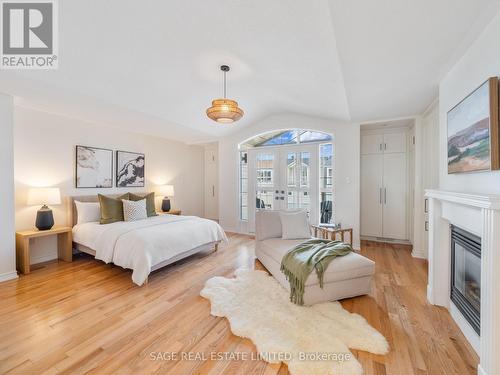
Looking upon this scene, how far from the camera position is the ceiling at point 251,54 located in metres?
1.67

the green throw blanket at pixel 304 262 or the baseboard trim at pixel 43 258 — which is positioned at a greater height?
the green throw blanket at pixel 304 262

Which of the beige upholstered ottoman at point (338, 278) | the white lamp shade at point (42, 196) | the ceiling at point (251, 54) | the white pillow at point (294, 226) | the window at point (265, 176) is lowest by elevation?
the beige upholstered ottoman at point (338, 278)

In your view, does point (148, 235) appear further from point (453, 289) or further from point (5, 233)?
point (453, 289)

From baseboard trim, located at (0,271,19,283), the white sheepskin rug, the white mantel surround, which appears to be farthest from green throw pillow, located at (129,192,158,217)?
the white mantel surround

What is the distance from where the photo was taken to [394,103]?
127 inches

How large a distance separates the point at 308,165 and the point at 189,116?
2.57m

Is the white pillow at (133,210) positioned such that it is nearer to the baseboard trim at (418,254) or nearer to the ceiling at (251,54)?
the ceiling at (251,54)

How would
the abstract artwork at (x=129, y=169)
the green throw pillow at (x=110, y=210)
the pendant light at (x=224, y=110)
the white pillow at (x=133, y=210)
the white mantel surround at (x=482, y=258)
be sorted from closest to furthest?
the white mantel surround at (x=482, y=258)
the pendant light at (x=224, y=110)
the green throw pillow at (x=110, y=210)
the white pillow at (x=133, y=210)
the abstract artwork at (x=129, y=169)

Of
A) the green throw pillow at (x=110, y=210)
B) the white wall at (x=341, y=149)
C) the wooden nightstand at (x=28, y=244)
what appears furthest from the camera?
the white wall at (x=341, y=149)

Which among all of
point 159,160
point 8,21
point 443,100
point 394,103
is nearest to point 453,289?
point 443,100

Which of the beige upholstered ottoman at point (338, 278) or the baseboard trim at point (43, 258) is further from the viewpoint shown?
the baseboard trim at point (43, 258)

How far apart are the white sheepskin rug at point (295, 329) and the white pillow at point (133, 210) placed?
2035mm

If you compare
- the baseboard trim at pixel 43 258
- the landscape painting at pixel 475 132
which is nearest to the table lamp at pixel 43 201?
the baseboard trim at pixel 43 258

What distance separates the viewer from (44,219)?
10.7 feet
